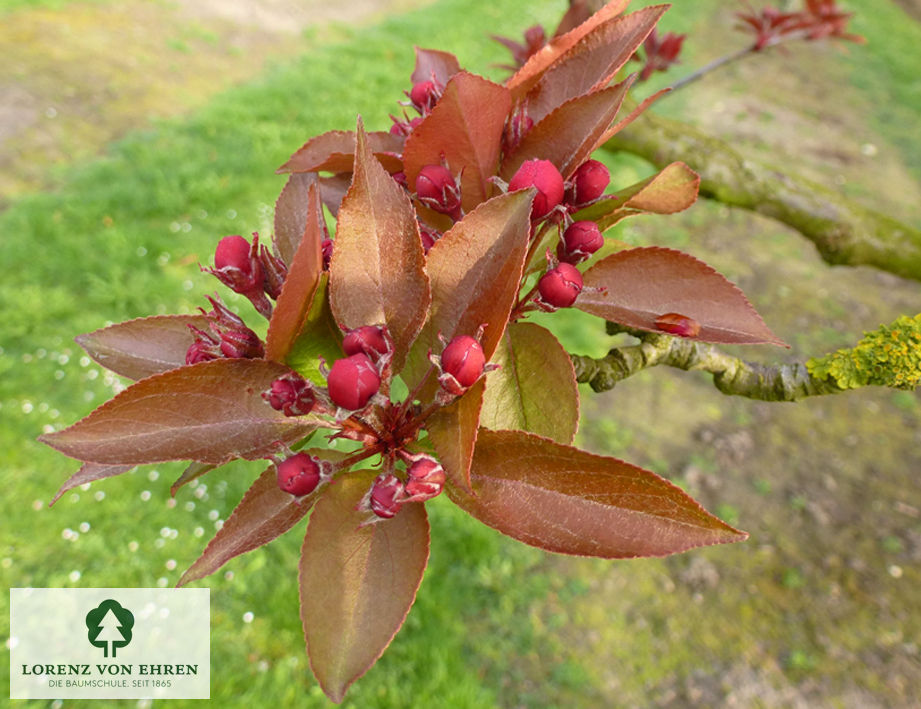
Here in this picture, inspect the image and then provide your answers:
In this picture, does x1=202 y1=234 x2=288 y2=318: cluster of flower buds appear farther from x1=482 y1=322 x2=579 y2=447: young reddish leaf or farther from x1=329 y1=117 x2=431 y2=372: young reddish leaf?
x1=482 y1=322 x2=579 y2=447: young reddish leaf

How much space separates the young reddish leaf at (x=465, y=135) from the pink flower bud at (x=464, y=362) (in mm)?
278

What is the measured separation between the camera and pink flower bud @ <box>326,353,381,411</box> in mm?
645

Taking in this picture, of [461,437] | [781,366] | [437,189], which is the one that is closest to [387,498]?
[461,437]

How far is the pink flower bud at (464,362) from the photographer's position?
652 millimetres

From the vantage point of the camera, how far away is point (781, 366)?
1.25 metres

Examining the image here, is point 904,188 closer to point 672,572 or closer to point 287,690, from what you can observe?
point 672,572

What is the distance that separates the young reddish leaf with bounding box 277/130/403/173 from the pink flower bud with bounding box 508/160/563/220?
218 millimetres

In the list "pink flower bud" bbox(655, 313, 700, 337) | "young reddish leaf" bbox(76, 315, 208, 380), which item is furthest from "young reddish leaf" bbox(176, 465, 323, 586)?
"pink flower bud" bbox(655, 313, 700, 337)

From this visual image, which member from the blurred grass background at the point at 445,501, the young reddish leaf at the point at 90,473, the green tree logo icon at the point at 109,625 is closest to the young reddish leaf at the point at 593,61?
the young reddish leaf at the point at 90,473

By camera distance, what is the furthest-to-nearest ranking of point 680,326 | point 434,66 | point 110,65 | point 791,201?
point 110,65 < point 791,201 < point 434,66 < point 680,326

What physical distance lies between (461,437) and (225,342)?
0.33 meters

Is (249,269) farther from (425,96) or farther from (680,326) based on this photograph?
(680,326)

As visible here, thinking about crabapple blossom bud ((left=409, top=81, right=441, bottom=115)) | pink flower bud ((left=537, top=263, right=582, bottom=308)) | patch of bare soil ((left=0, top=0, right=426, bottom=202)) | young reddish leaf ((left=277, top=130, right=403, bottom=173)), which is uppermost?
crabapple blossom bud ((left=409, top=81, right=441, bottom=115))

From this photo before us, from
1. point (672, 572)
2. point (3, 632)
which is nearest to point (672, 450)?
point (672, 572)
